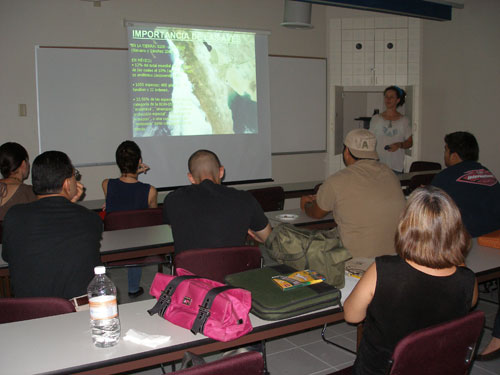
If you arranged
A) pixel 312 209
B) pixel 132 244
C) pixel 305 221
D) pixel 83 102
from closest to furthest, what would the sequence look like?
1. pixel 132 244
2. pixel 312 209
3. pixel 305 221
4. pixel 83 102

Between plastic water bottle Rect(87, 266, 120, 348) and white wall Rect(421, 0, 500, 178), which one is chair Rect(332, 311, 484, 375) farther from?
white wall Rect(421, 0, 500, 178)

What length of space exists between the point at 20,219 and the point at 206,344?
1.00 m

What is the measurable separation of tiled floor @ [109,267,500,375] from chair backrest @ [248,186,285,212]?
1.55m

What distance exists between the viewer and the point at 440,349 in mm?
1562

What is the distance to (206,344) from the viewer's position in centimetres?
173

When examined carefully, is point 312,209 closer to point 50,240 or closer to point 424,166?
point 50,240

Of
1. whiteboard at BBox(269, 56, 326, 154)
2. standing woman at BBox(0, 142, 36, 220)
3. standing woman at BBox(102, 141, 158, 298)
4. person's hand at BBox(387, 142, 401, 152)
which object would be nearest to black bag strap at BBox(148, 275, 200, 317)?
standing woman at BBox(0, 142, 36, 220)

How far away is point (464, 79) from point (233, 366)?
704 centimetres

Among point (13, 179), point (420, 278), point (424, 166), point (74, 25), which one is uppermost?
point (74, 25)

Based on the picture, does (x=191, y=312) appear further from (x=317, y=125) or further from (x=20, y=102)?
(x=317, y=125)

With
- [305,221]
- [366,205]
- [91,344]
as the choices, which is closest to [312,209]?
[305,221]

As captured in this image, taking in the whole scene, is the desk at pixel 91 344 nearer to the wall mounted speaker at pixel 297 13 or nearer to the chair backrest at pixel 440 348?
the chair backrest at pixel 440 348

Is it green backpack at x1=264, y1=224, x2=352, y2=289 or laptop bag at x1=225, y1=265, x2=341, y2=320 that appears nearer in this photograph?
laptop bag at x1=225, y1=265, x2=341, y2=320

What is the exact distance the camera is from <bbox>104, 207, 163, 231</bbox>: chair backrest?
11.9 ft
